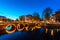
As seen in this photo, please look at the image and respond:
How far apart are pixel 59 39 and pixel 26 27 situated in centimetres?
1906

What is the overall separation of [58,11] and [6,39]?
49619 millimetres

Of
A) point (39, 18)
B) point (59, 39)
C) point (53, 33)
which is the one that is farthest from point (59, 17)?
point (59, 39)

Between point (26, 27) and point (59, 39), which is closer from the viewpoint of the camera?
point (59, 39)

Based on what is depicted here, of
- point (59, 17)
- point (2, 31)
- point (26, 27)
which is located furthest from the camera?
point (59, 17)

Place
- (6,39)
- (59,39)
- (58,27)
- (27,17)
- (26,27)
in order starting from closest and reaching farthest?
(6,39) < (59,39) < (58,27) < (26,27) < (27,17)

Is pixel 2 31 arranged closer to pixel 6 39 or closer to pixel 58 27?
pixel 6 39

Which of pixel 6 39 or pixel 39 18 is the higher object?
pixel 39 18

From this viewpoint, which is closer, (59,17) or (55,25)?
(55,25)

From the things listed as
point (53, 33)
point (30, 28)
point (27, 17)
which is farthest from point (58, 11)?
point (53, 33)

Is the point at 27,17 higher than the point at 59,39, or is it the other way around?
the point at 27,17

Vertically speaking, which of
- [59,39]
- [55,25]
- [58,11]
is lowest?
[59,39]

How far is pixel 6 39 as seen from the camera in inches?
814

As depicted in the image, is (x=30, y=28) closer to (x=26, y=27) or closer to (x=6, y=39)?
(x=26, y=27)

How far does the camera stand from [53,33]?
26562 mm
